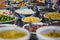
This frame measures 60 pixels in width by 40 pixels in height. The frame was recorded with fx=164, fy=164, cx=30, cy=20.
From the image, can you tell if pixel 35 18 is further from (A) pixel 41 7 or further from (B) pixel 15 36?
(B) pixel 15 36

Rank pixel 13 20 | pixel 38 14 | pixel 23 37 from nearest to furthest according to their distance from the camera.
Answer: pixel 23 37 < pixel 13 20 < pixel 38 14

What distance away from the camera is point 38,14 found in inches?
57.9

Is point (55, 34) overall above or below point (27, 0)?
below

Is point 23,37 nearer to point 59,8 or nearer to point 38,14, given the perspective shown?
point 38,14

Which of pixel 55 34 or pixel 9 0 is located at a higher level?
pixel 9 0

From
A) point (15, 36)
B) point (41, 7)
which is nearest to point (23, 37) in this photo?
point (15, 36)

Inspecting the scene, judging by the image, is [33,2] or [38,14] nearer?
[38,14]

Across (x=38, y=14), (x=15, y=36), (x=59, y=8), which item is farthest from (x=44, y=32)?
(x=59, y=8)

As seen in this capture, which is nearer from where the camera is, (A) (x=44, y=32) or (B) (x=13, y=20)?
(A) (x=44, y=32)

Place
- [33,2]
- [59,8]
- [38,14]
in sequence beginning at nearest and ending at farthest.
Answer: [38,14] → [59,8] → [33,2]

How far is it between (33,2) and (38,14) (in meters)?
0.36

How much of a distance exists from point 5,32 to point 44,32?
0.21 m

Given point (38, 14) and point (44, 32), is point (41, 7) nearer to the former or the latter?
point (38, 14)

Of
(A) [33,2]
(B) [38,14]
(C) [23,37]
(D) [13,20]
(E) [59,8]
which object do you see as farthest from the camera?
(A) [33,2]
